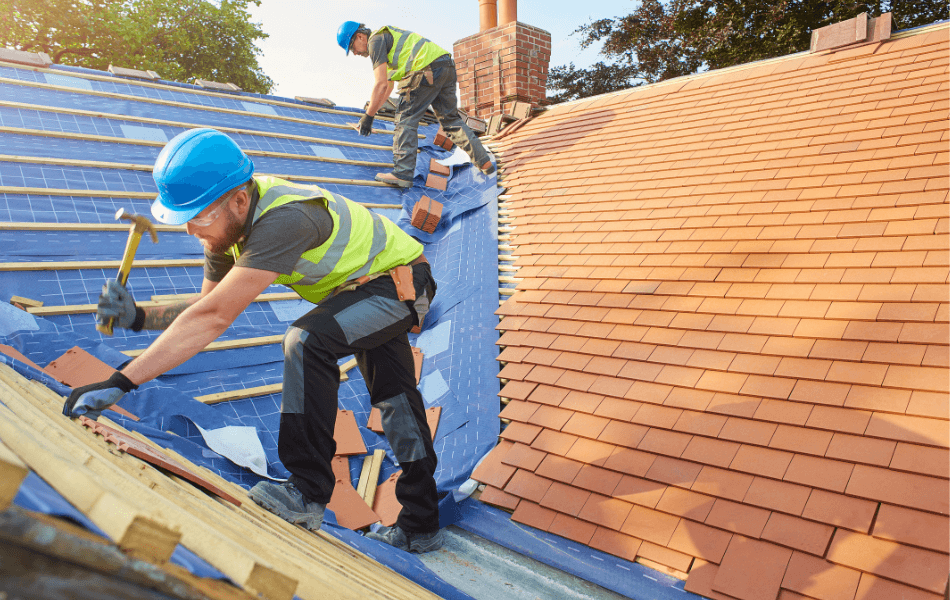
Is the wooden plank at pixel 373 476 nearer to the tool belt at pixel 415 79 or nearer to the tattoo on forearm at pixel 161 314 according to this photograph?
the tattoo on forearm at pixel 161 314

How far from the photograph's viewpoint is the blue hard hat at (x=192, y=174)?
1793mm

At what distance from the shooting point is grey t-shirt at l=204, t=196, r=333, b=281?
1802 mm

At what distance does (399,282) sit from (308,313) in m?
0.39

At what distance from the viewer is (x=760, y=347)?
2.71m

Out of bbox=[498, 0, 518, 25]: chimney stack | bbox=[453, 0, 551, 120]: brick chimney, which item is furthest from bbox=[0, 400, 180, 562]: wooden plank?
bbox=[498, 0, 518, 25]: chimney stack

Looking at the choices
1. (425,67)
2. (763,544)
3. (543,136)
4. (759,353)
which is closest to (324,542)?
(763,544)

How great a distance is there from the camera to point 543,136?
609 centimetres

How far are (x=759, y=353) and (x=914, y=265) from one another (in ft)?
2.61

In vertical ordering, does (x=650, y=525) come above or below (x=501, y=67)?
below

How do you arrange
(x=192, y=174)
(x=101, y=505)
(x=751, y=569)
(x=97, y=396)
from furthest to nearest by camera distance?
(x=751, y=569) → (x=192, y=174) → (x=97, y=396) → (x=101, y=505)

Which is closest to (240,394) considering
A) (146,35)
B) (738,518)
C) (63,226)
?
(63,226)

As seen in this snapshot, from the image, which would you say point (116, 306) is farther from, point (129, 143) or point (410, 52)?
point (410, 52)

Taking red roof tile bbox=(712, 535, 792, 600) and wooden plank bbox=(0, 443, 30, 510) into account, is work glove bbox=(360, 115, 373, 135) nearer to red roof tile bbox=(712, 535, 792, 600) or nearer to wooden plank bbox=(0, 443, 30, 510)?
A: red roof tile bbox=(712, 535, 792, 600)

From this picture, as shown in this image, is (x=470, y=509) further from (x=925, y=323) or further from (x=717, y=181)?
(x=717, y=181)
